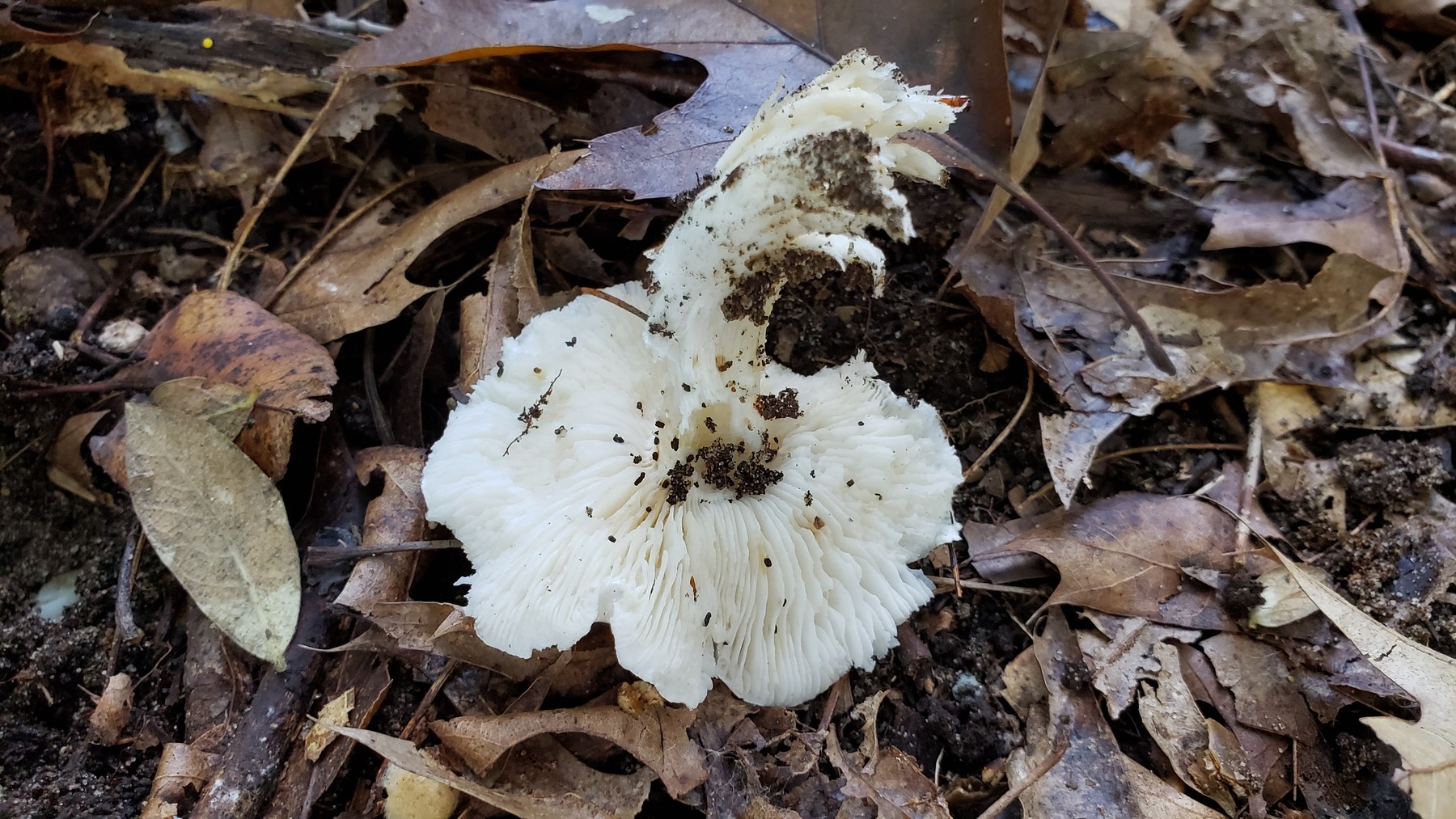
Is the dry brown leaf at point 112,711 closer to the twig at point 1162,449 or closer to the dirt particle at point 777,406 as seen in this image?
the dirt particle at point 777,406

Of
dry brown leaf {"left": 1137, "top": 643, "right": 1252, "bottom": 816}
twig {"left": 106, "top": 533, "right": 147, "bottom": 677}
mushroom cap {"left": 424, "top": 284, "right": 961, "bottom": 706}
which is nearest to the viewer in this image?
mushroom cap {"left": 424, "top": 284, "right": 961, "bottom": 706}

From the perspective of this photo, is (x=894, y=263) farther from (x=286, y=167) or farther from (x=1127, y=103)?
(x=286, y=167)

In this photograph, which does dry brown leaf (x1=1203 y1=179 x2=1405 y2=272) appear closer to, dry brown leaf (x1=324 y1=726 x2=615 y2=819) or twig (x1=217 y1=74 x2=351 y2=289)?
dry brown leaf (x1=324 y1=726 x2=615 y2=819)

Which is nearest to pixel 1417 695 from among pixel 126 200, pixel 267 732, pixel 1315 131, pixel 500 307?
pixel 1315 131

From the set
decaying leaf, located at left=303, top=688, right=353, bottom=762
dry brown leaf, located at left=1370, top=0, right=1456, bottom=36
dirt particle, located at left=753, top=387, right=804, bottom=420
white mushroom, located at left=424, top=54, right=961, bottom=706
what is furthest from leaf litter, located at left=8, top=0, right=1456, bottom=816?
dry brown leaf, located at left=1370, top=0, right=1456, bottom=36

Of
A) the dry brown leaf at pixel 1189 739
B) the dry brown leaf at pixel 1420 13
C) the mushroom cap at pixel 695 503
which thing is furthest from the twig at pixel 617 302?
the dry brown leaf at pixel 1420 13

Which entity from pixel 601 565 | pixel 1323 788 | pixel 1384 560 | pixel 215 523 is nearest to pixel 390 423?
pixel 215 523
